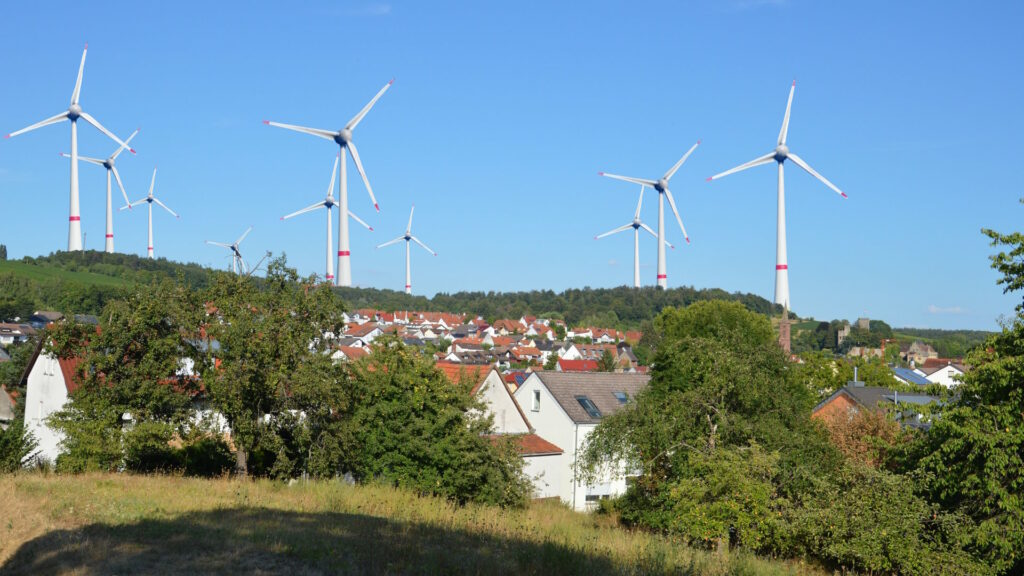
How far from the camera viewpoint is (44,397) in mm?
35906

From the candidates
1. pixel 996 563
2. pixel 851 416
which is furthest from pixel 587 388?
pixel 996 563

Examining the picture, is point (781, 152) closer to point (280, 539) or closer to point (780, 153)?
point (780, 153)

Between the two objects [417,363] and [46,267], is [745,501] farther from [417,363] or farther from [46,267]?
[46,267]

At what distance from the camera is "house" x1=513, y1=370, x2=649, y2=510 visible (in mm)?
40537

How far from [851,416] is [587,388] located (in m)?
13.8

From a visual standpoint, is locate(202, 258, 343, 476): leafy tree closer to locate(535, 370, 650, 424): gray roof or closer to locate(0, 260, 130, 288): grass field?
locate(535, 370, 650, 424): gray roof

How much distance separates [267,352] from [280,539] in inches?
461

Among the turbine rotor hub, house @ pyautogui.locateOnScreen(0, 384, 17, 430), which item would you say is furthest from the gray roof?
the turbine rotor hub

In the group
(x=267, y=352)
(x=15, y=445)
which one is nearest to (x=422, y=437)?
(x=267, y=352)

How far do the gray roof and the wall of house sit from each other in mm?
22624

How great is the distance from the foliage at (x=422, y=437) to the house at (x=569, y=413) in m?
13.5

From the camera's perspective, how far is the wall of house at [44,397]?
3444 centimetres

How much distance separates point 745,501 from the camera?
67.0 feet

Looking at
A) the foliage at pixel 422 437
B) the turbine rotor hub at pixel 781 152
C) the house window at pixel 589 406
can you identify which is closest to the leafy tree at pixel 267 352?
the foliage at pixel 422 437
